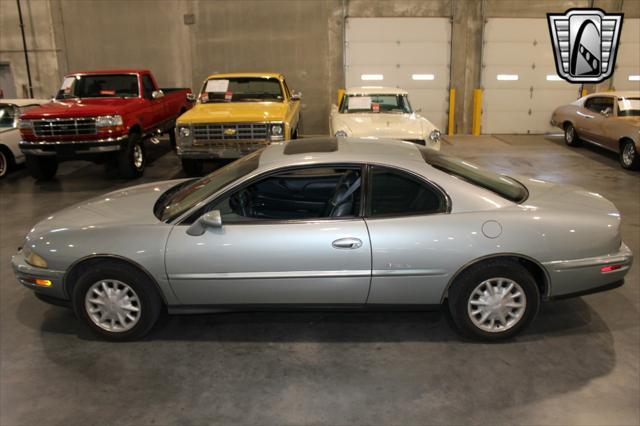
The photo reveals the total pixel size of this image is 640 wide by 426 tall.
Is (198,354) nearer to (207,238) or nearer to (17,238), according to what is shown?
(207,238)

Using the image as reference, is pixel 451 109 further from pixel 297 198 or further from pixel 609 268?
pixel 609 268

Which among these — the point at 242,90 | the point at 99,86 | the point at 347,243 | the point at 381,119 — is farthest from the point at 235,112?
the point at 347,243

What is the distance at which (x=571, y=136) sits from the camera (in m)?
13.4

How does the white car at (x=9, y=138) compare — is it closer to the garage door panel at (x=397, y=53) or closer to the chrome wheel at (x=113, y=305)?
the chrome wheel at (x=113, y=305)

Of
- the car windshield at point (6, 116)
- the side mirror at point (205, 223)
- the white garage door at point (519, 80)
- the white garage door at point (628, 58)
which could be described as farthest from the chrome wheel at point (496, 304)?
the white garage door at point (628, 58)

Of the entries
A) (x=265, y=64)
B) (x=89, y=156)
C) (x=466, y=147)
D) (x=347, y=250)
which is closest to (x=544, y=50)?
(x=466, y=147)

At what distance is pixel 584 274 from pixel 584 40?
47.9 feet

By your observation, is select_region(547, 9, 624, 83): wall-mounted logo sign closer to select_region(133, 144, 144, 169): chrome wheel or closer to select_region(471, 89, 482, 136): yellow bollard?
select_region(471, 89, 482, 136): yellow bollard

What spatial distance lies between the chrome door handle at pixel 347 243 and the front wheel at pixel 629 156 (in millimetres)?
8703

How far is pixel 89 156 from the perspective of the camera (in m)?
9.73

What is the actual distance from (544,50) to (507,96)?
1.61 metres

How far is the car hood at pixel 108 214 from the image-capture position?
4176 mm

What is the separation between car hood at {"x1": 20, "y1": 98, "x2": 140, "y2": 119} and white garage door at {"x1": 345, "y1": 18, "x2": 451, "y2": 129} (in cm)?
726

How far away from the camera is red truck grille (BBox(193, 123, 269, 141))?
8930 millimetres
